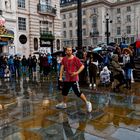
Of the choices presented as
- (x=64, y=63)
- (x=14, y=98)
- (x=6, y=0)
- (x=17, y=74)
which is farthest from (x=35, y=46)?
(x=64, y=63)

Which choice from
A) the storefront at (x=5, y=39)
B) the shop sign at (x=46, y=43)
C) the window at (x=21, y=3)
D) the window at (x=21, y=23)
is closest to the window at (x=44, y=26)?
the shop sign at (x=46, y=43)

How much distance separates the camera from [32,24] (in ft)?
109

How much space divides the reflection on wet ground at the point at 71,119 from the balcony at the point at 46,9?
26.0 metres

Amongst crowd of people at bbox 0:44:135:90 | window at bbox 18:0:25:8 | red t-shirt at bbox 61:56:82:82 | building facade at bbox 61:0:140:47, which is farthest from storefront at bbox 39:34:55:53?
building facade at bbox 61:0:140:47

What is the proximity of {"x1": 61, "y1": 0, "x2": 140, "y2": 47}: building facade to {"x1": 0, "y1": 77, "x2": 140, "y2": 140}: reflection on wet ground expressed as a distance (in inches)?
2423

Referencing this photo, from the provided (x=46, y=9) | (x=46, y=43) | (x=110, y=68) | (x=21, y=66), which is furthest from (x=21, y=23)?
(x=110, y=68)

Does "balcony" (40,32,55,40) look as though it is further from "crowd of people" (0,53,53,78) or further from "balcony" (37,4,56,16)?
"crowd of people" (0,53,53,78)

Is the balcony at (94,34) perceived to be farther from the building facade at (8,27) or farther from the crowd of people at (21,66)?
the crowd of people at (21,66)

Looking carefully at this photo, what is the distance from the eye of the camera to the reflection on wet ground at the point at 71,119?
18.2 feet

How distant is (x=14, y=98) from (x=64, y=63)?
10.4 feet

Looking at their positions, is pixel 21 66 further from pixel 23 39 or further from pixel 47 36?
pixel 47 36

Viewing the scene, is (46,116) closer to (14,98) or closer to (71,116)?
(71,116)

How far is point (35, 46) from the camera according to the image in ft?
110

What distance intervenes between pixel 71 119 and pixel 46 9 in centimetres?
2976
